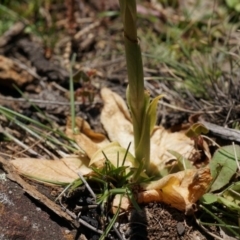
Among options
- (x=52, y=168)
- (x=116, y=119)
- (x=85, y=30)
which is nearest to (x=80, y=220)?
(x=52, y=168)

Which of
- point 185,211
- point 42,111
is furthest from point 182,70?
point 185,211

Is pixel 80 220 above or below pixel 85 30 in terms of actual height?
below

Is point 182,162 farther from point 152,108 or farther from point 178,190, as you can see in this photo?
point 152,108

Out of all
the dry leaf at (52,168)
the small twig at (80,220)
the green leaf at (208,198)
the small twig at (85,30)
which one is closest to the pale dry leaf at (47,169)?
the dry leaf at (52,168)

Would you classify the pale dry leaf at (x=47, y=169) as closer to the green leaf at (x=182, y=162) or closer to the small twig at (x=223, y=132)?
the green leaf at (x=182, y=162)

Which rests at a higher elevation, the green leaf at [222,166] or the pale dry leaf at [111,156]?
the green leaf at [222,166]

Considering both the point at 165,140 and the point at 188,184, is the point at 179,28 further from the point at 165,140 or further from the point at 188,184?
the point at 188,184
